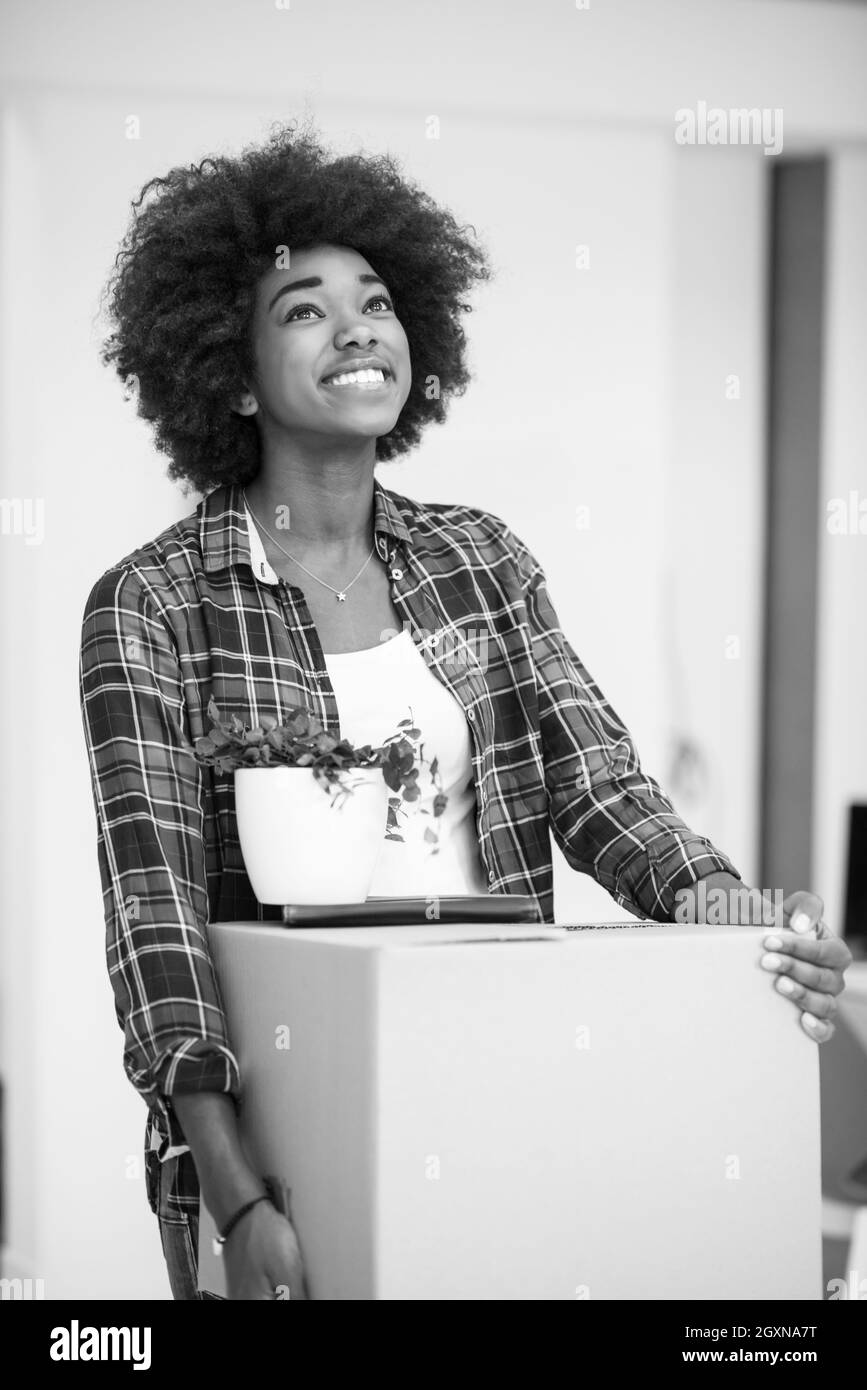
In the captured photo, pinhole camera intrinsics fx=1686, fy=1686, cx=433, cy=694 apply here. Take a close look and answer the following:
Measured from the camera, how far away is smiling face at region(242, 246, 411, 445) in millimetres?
1605

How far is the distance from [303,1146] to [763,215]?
3584mm

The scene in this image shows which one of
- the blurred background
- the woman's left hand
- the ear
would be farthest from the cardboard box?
the blurred background

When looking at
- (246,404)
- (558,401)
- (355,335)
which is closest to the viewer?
(355,335)

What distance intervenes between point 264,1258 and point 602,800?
582 millimetres

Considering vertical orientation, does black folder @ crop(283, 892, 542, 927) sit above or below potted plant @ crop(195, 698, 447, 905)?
below

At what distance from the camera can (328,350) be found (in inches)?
63.6

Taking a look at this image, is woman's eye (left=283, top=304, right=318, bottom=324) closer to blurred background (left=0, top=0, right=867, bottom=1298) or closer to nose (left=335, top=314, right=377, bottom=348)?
nose (left=335, top=314, right=377, bottom=348)

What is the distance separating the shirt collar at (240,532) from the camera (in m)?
1.59

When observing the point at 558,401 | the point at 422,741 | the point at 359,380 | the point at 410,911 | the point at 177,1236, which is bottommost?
the point at 177,1236

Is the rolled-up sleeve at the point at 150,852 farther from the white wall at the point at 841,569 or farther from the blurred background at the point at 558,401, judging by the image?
the white wall at the point at 841,569

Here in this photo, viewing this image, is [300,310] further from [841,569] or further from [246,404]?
[841,569]

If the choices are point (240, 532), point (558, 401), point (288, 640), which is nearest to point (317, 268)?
point (240, 532)

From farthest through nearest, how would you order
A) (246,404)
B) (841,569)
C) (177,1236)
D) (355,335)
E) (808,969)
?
(841,569)
(246,404)
(355,335)
(177,1236)
(808,969)

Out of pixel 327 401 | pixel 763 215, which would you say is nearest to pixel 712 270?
pixel 763 215
